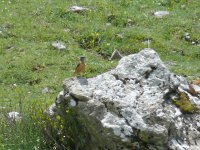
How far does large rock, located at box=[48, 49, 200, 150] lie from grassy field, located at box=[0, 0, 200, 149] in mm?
5005

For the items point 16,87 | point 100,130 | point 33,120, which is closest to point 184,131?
point 100,130

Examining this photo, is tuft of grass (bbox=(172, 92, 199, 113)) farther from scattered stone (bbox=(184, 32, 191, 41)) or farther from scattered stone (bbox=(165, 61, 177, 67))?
scattered stone (bbox=(184, 32, 191, 41))

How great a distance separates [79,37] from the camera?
18.4m

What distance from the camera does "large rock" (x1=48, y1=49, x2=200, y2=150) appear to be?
805cm

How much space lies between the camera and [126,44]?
18156 millimetres

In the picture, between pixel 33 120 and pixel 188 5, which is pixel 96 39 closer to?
pixel 188 5

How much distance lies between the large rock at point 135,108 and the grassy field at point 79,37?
5.00 meters

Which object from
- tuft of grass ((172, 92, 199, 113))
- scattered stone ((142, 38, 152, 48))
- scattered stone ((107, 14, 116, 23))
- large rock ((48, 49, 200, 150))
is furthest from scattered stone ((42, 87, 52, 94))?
tuft of grass ((172, 92, 199, 113))

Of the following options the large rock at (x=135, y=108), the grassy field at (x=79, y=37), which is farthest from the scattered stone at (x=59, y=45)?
the large rock at (x=135, y=108)

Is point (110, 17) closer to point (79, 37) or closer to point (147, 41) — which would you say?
point (79, 37)

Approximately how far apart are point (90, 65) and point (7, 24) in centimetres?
409

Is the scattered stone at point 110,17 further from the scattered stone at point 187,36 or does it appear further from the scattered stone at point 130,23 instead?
the scattered stone at point 187,36

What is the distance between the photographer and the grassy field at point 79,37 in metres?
15.8

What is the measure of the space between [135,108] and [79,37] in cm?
1039
